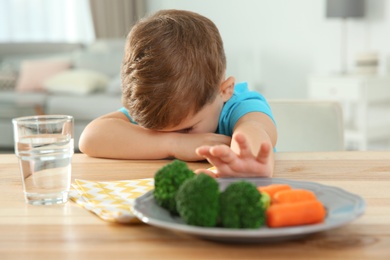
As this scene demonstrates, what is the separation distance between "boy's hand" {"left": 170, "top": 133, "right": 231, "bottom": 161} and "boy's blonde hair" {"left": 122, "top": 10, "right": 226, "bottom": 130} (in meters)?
0.04

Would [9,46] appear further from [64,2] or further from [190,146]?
[190,146]

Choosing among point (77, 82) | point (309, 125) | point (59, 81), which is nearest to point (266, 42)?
point (77, 82)

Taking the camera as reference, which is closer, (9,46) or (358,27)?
(358,27)

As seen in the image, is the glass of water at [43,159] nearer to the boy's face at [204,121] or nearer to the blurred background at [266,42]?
the boy's face at [204,121]

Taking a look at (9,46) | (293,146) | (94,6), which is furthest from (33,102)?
(293,146)

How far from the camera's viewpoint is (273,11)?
219 inches

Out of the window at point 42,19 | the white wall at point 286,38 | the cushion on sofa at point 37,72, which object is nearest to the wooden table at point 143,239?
the white wall at point 286,38

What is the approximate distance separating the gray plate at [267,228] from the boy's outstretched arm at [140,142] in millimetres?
432

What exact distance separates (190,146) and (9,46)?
5.06m

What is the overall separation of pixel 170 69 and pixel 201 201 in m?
0.57

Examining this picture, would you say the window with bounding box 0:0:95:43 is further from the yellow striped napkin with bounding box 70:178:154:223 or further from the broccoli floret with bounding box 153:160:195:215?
the broccoli floret with bounding box 153:160:195:215

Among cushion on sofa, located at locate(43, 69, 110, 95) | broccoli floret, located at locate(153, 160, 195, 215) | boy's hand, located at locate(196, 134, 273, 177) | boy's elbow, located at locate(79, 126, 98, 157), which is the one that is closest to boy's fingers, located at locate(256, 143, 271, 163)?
boy's hand, located at locate(196, 134, 273, 177)

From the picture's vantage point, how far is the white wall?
4.78 metres

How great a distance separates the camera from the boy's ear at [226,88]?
137cm
